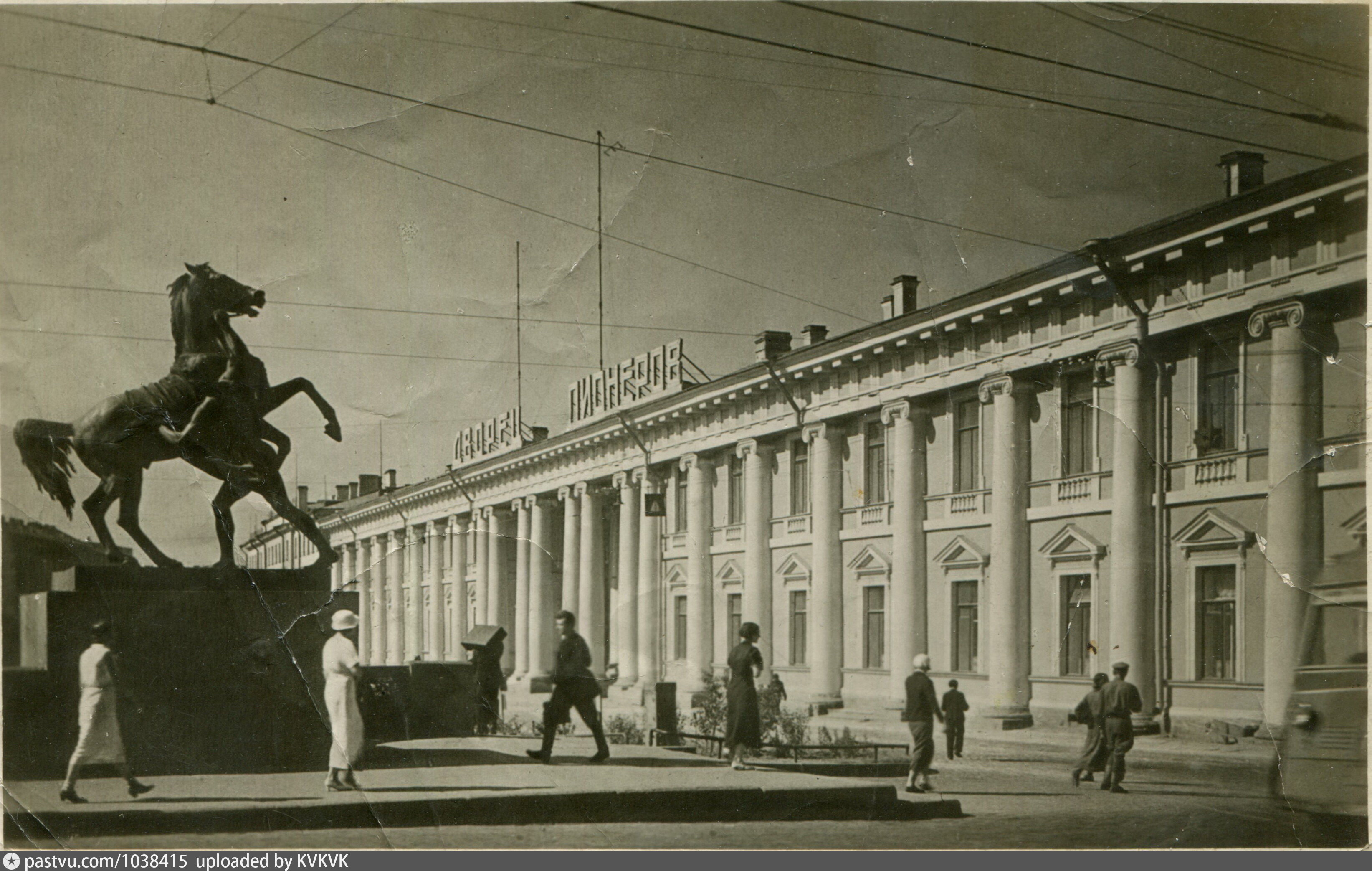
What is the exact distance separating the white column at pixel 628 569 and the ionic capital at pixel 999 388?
20.5ft

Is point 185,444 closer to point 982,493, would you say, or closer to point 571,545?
point 982,493

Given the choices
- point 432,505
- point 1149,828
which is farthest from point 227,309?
point 432,505

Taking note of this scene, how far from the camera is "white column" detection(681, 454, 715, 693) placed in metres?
18.1

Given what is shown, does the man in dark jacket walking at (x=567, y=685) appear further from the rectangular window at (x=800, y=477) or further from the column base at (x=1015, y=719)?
the rectangular window at (x=800, y=477)

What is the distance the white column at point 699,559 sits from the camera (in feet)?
59.3

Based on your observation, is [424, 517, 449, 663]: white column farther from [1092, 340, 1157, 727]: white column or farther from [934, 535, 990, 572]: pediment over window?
[1092, 340, 1157, 727]: white column

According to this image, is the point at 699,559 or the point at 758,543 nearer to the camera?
the point at 758,543

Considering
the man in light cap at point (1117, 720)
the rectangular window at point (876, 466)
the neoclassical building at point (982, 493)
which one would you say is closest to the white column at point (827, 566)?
the neoclassical building at point (982, 493)

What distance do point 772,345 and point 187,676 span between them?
8743 millimetres

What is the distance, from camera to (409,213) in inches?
464

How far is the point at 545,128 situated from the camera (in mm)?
11695

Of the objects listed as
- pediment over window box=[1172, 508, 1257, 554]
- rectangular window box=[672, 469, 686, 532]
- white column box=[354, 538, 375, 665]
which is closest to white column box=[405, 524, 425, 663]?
white column box=[354, 538, 375, 665]

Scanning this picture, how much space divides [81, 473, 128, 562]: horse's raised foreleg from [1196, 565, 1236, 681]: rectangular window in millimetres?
10088

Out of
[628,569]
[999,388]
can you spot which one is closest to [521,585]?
[628,569]
